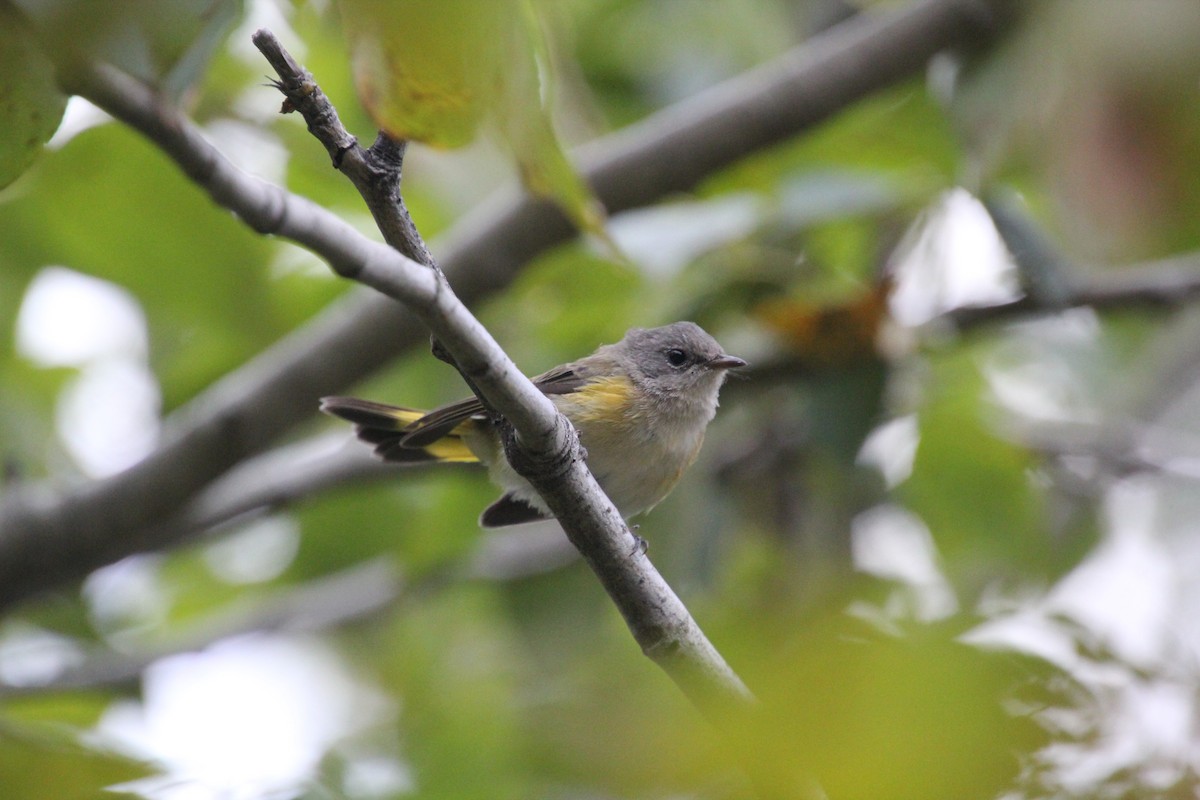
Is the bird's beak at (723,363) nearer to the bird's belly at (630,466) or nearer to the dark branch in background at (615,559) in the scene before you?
the bird's belly at (630,466)

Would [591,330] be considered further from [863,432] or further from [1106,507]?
[1106,507]

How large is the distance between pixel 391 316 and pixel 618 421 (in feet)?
3.11

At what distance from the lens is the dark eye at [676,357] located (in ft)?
12.5

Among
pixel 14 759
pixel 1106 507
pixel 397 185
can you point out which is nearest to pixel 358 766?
pixel 14 759

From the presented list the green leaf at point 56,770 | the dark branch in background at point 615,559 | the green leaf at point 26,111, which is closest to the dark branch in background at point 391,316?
the dark branch in background at point 615,559

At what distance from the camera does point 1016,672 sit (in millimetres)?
1193

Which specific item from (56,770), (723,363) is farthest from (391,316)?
(56,770)

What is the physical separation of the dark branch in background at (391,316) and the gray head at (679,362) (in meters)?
0.53

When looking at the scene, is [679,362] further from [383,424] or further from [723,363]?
[383,424]

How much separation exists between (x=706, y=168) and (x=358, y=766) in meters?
2.34

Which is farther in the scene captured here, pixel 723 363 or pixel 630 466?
pixel 723 363

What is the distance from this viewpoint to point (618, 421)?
3549 millimetres

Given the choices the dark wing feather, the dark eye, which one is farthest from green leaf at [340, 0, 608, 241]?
the dark eye

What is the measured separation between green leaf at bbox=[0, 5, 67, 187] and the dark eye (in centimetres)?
242
